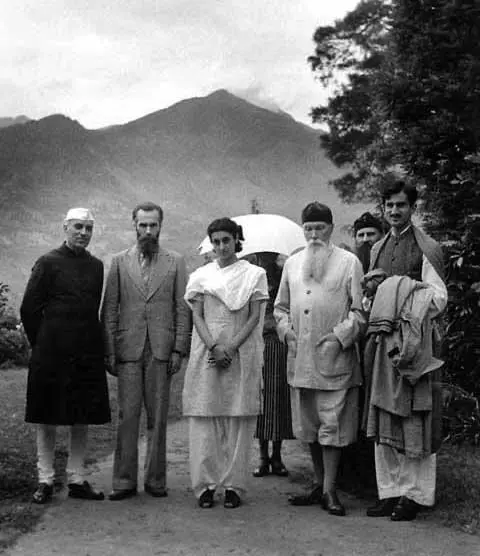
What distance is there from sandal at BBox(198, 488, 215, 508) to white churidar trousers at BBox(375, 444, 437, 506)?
3.63ft

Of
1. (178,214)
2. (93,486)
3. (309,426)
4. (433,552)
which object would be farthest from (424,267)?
(178,214)

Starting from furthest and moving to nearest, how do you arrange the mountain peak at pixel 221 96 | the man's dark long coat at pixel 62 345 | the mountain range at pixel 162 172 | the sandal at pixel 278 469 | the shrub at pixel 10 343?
the mountain peak at pixel 221 96
the mountain range at pixel 162 172
the shrub at pixel 10 343
the sandal at pixel 278 469
the man's dark long coat at pixel 62 345

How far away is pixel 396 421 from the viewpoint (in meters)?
5.49

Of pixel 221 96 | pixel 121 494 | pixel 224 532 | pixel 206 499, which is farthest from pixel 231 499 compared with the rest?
pixel 221 96

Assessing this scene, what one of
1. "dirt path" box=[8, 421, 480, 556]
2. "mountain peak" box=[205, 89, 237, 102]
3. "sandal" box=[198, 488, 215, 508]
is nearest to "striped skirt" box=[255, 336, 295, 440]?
"dirt path" box=[8, 421, 480, 556]

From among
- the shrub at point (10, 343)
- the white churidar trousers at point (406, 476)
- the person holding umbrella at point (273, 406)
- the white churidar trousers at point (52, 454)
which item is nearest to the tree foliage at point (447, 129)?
the person holding umbrella at point (273, 406)

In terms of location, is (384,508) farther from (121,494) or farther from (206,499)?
(121,494)

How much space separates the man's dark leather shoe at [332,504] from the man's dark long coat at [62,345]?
1.60 m

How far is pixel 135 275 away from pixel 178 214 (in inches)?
1727

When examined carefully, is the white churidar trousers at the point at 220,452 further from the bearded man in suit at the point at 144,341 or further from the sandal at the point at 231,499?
the bearded man in suit at the point at 144,341

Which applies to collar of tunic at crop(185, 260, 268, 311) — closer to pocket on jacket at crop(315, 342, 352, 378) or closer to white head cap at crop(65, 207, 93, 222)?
pocket on jacket at crop(315, 342, 352, 378)

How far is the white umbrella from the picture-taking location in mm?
7648

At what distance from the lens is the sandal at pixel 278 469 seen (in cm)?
692

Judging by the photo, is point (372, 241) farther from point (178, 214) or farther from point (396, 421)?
point (178, 214)
